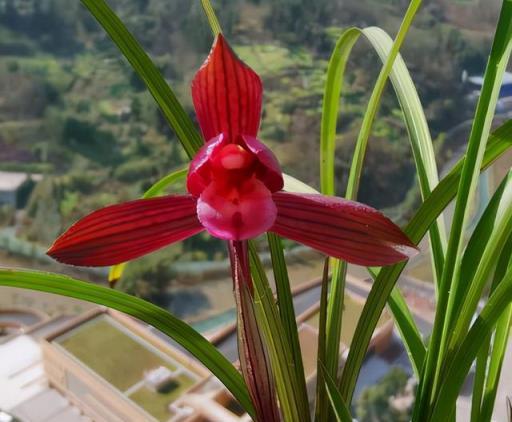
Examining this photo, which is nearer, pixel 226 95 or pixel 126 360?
pixel 226 95

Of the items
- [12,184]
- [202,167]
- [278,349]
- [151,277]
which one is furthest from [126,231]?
[12,184]

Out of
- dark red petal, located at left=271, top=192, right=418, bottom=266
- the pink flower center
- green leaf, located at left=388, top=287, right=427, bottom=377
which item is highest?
the pink flower center

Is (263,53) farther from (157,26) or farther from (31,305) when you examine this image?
(31,305)

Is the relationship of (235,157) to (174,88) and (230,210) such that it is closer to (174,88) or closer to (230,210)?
(230,210)

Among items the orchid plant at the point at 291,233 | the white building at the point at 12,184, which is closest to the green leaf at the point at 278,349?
the orchid plant at the point at 291,233

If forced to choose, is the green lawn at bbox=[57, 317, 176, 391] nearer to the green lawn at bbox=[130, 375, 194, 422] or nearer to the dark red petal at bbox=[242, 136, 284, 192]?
the green lawn at bbox=[130, 375, 194, 422]

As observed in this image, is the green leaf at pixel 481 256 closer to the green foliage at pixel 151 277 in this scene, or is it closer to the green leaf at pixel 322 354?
the green leaf at pixel 322 354

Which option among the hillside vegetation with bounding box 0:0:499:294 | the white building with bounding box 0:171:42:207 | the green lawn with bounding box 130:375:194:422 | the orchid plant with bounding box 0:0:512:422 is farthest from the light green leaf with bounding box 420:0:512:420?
the white building with bounding box 0:171:42:207
